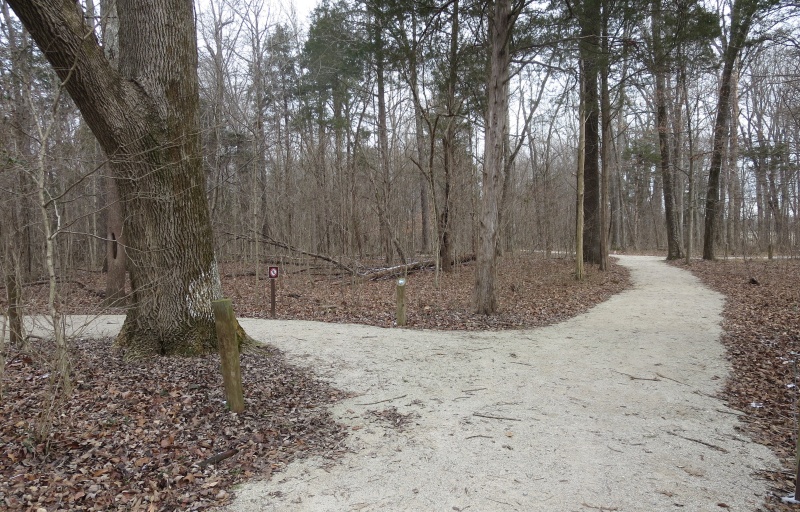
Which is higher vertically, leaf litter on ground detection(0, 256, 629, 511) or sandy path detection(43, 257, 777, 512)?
leaf litter on ground detection(0, 256, 629, 511)

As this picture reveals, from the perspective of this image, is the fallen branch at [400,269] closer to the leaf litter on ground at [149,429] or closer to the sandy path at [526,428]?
the sandy path at [526,428]

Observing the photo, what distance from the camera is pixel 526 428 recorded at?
4.30 meters

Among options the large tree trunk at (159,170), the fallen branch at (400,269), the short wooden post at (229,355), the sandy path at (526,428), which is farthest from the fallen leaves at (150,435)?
the fallen branch at (400,269)

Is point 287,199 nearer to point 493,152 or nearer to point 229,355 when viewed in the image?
Result: point 493,152

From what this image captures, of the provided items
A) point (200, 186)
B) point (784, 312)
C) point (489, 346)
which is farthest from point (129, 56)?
point (784, 312)

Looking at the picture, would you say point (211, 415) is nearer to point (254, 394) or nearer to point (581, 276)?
point (254, 394)

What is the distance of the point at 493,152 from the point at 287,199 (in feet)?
40.3

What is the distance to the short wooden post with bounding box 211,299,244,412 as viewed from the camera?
4.47m

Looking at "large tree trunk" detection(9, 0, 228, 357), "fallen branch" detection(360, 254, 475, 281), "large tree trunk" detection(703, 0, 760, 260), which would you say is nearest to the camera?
"large tree trunk" detection(9, 0, 228, 357)

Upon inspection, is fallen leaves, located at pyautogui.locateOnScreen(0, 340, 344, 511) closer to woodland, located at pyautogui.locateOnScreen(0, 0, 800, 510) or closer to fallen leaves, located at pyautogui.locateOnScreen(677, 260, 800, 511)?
woodland, located at pyautogui.locateOnScreen(0, 0, 800, 510)

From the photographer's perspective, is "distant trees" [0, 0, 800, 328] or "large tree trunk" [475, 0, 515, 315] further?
"large tree trunk" [475, 0, 515, 315]

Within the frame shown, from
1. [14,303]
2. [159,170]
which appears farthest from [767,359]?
[14,303]

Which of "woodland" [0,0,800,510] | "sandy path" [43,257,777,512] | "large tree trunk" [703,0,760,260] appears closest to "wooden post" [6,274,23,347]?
"woodland" [0,0,800,510]

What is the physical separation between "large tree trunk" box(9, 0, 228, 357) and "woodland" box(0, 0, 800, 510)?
0.03 metres
